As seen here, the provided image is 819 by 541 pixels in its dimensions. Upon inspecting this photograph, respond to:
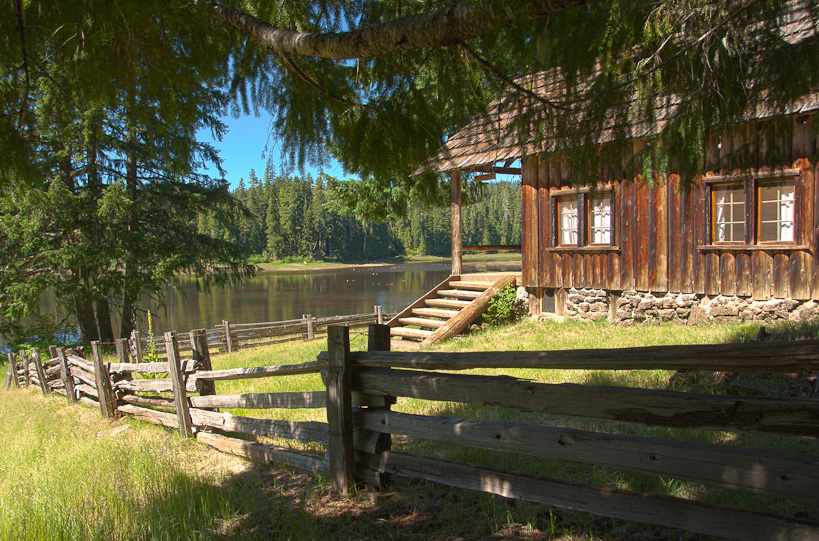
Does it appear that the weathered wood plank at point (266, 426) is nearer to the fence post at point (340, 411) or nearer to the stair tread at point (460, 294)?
the fence post at point (340, 411)

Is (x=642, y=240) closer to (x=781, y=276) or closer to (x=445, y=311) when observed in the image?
(x=781, y=276)

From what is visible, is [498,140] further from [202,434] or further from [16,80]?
[202,434]

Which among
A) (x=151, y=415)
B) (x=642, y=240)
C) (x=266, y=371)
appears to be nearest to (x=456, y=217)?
(x=642, y=240)

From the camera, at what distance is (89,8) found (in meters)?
3.20

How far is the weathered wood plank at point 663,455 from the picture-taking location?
2410mm

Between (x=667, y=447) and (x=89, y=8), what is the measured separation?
3.99 m

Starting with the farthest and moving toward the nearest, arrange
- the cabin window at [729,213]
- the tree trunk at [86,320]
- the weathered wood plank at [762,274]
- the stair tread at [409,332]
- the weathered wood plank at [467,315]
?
the tree trunk at [86,320]
the stair tread at [409,332]
the weathered wood plank at [467,315]
the cabin window at [729,213]
the weathered wood plank at [762,274]

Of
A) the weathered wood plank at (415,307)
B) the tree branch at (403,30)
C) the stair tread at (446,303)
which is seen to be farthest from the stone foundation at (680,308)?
the tree branch at (403,30)

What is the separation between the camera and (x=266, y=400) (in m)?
4.94

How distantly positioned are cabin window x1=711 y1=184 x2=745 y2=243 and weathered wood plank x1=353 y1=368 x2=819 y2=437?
8.64 metres

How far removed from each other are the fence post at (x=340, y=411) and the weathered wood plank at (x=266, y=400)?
31 centimetres

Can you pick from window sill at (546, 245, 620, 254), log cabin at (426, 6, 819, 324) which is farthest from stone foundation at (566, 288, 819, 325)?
window sill at (546, 245, 620, 254)

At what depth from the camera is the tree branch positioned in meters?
2.46

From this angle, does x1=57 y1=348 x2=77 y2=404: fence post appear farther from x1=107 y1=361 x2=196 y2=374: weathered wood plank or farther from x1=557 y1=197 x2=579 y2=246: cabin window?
x1=557 y1=197 x2=579 y2=246: cabin window
